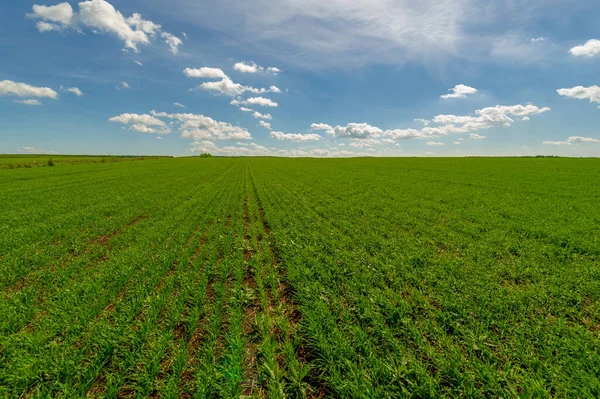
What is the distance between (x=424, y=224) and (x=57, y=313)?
1332cm

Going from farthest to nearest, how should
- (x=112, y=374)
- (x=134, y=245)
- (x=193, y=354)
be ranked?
(x=134, y=245), (x=193, y=354), (x=112, y=374)

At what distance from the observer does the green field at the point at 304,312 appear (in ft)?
12.5

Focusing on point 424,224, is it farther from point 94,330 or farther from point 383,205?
point 94,330

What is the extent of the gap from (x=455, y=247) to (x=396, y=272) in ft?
11.5

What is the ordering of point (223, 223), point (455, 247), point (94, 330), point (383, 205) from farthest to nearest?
point (383, 205) < point (223, 223) < point (455, 247) < point (94, 330)

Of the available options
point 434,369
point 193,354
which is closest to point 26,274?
point 193,354

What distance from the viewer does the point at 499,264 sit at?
748 centimetres

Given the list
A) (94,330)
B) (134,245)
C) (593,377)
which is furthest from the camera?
(134,245)

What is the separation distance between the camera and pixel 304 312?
5398 mm

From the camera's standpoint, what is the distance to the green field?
12.5 feet

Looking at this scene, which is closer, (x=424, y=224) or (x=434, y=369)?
(x=434, y=369)

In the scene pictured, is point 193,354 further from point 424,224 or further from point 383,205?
point 383,205

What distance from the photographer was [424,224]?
12.0 meters

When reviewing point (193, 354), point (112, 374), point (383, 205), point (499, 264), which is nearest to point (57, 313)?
point (112, 374)
